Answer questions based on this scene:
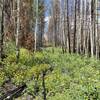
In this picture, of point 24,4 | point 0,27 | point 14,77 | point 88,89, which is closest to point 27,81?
point 14,77

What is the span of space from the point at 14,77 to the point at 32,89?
2.07 meters

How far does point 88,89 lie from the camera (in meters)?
8.90

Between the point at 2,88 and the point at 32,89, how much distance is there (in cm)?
127

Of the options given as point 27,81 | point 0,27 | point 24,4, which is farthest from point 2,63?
point 24,4

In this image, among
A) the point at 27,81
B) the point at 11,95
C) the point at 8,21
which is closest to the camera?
the point at 11,95

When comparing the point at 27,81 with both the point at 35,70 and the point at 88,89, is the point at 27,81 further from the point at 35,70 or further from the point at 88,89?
the point at 88,89

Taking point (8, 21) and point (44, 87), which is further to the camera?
point (8, 21)

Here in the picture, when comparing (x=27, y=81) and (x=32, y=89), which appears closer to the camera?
(x=32, y=89)

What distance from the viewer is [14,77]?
43.2 feet

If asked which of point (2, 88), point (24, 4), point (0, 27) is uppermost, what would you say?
point (24, 4)

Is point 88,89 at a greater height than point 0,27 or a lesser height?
lesser

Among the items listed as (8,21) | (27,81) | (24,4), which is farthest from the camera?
(24,4)

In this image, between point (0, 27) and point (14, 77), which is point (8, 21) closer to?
point (0, 27)

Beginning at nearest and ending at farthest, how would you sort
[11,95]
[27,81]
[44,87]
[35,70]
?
[11,95] → [44,87] → [27,81] → [35,70]
